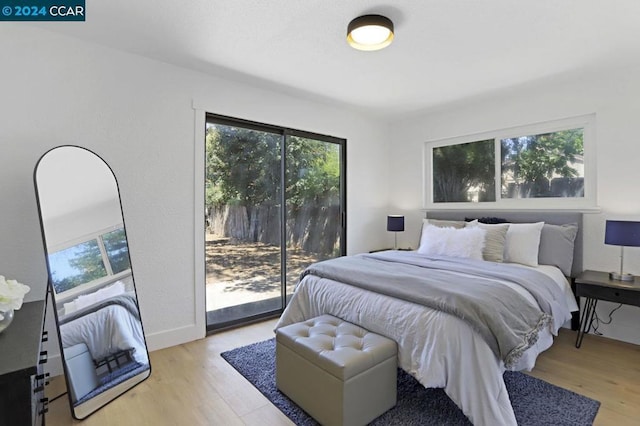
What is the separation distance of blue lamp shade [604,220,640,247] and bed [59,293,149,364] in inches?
148

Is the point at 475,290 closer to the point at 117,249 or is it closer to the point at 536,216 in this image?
the point at 536,216

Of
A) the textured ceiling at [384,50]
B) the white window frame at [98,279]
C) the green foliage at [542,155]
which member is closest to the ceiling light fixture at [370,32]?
the textured ceiling at [384,50]

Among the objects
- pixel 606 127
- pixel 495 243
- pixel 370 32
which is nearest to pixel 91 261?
pixel 370 32

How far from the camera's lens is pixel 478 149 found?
3.92m

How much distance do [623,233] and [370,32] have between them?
252cm

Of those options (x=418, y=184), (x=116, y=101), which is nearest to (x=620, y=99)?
(x=418, y=184)

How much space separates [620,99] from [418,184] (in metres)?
2.15

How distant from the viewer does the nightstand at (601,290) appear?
8.14 ft

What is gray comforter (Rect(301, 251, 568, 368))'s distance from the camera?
5.59ft

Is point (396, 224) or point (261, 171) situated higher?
point (261, 171)

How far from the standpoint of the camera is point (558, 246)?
118 inches

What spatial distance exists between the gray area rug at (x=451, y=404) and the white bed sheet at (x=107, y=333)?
79 centimetres

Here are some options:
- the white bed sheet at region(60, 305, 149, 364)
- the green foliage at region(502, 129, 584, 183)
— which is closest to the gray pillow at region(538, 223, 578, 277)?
the green foliage at region(502, 129, 584, 183)

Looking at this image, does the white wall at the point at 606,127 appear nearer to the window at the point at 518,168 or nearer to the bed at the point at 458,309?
the window at the point at 518,168
